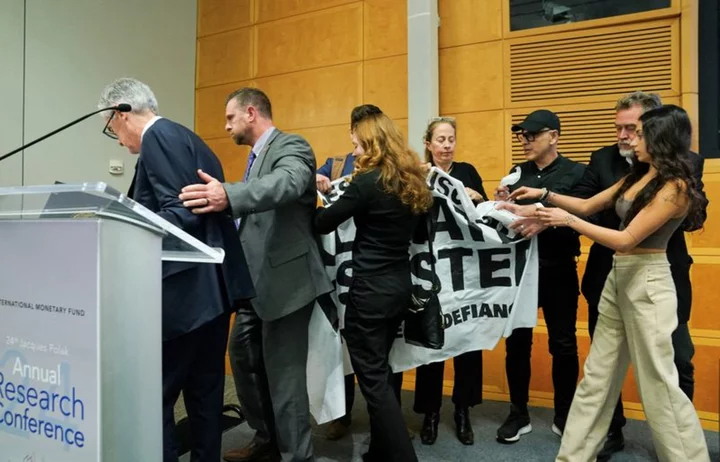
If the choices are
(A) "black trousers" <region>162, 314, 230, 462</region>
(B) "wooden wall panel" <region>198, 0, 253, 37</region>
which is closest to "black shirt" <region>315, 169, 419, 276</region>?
(A) "black trousers" <region>162, 314, 230, 462</region>

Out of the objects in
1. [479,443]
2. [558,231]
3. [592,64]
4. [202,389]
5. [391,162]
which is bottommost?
[479,443]

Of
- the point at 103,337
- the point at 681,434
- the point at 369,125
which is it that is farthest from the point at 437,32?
the point at 103,337

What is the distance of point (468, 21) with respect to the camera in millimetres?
3633

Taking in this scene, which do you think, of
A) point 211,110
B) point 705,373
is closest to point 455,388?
point 705,373

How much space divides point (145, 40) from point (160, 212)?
10.8 feet

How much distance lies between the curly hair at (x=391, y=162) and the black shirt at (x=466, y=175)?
2.20 ft

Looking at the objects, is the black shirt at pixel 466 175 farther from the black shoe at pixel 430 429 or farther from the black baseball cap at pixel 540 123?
the black shoe at pixel 430 429

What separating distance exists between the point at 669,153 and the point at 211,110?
3.77 meters

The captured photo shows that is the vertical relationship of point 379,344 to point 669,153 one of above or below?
below

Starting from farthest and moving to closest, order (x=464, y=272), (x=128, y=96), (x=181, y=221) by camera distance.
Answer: (x=464, y=272) → (x=128, y=96) → (x=181, y=221)

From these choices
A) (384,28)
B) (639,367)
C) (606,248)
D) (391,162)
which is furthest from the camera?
(384,28)

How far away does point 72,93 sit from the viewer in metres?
3.71

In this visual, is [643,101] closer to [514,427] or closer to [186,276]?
[514,427]

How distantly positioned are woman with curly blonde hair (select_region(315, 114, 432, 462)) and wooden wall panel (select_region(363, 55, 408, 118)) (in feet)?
5.57
